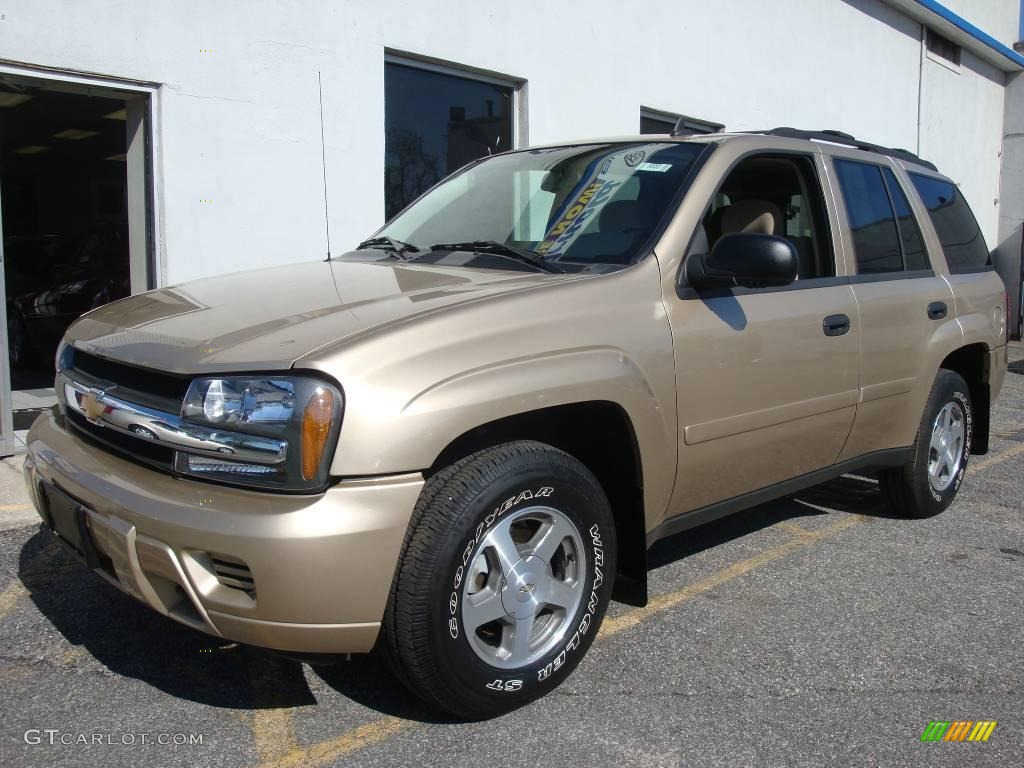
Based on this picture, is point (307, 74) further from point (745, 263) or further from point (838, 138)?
point (745, 263)

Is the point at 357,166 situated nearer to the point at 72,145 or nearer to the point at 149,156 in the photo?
the point at 149,156

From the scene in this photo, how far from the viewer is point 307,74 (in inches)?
266

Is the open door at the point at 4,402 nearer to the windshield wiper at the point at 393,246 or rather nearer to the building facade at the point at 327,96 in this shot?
the building facade at the point at 327,96

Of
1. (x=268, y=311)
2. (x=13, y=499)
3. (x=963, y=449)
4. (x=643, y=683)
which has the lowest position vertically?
(x=643, y=683)

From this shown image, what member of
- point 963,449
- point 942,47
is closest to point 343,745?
point 963,449

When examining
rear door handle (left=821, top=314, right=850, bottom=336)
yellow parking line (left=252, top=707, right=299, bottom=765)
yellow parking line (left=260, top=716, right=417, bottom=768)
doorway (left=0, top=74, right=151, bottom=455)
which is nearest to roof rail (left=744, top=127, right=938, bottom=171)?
rear door handle (left=821, top=314, right=850, bottom=336)

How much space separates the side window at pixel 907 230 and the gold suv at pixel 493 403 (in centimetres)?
17

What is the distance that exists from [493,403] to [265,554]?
2.37 feet

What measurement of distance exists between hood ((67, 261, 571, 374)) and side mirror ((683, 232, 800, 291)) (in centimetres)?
52

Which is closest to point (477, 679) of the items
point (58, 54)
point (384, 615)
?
point (384, 615)

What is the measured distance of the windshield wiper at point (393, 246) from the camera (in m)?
3.84

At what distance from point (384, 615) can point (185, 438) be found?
0.70 meters
